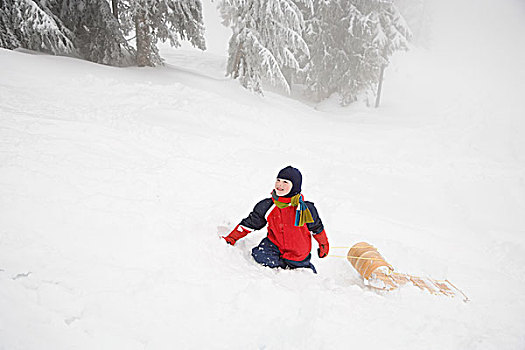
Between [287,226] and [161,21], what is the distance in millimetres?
10058

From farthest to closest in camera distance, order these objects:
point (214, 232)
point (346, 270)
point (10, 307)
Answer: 1. point (346, 270)
2. point (214, 232)
3. point (10, 307)

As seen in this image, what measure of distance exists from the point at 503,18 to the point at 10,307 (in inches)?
2398

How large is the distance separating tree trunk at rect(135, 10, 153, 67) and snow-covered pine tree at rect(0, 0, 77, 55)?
82.8 inches

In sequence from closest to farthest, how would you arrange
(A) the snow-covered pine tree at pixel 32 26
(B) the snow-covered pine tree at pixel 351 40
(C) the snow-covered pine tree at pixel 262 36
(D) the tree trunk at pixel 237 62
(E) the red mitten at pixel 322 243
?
(E) the red mitten at pixel 322 243 → (A) the snow-covered pine tree at pixel 32 26 → (C) the snow-covered pine tree at pixel 262 36 → (D) the tree trunk at pixel 237 62 → (B) the snow-covered pine tree at pixel 351 40

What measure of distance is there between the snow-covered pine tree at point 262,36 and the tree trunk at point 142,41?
9.38ft

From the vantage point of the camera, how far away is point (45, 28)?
313 inches

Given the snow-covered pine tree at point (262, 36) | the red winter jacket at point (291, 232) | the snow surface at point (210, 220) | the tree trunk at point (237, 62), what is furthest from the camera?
the tree trunk at point (237, 62)

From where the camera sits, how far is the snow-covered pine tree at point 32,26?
7820 millimetres

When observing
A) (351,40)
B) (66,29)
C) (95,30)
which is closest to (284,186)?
(66,29)

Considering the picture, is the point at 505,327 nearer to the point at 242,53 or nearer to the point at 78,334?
the point at 78,334

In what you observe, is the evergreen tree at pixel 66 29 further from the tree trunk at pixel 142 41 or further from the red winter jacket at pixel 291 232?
the red winter jacket at pixel 291 232

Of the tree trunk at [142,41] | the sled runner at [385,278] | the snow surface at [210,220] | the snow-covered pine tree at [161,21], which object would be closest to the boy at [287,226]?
the snow surface at [210,220]

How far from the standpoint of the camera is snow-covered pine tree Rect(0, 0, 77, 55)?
7.82 m

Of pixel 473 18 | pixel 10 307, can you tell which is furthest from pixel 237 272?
pixel 473 18
